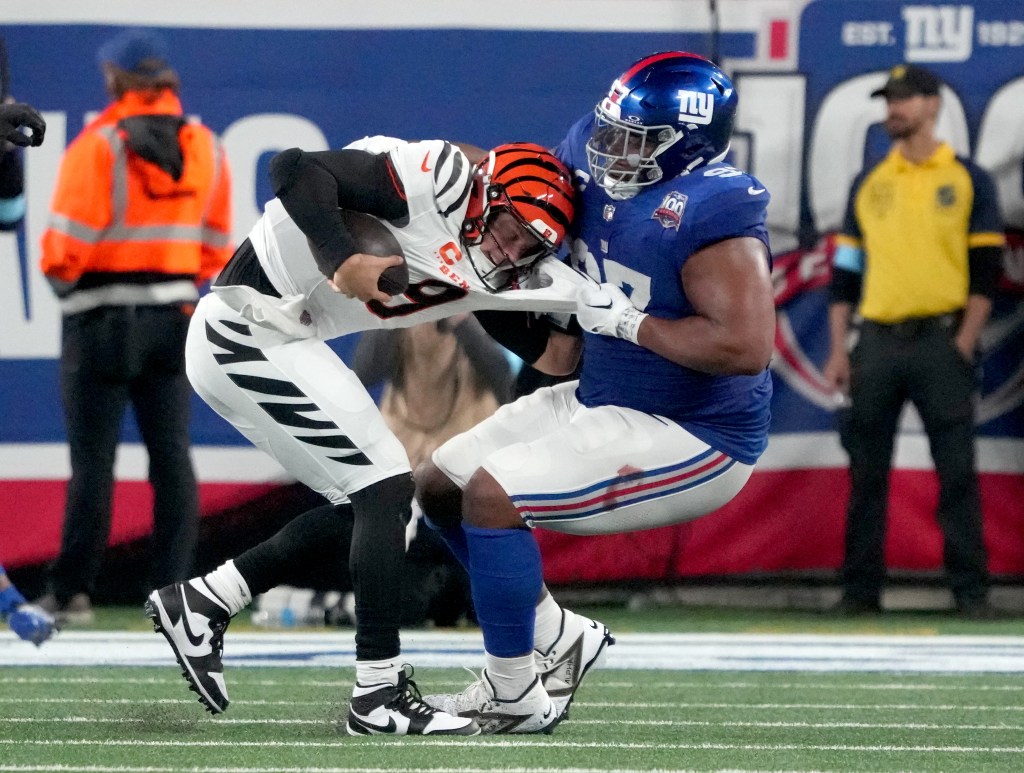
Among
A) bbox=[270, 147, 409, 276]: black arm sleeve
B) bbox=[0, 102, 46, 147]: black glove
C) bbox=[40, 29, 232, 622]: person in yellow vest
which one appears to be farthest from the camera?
bbox=[40, 29, 232, 622]: person in yellow vest

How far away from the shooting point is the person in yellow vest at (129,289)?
18.1 ft

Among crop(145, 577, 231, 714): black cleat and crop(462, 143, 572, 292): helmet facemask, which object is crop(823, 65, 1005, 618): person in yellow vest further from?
crop(145, 577, 231, 714): black cleat

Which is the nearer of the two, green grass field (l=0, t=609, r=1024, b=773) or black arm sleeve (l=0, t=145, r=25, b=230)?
green grass field (l=0, t=609, r=1024, b=773)

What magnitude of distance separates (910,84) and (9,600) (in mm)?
3592

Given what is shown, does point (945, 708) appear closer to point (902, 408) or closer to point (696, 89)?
point (696, 89)

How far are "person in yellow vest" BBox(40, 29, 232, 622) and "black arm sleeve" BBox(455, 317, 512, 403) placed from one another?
902mm

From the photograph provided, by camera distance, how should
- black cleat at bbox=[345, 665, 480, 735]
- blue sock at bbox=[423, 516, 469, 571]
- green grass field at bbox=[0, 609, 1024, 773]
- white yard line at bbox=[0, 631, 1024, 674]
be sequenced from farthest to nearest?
1. white yard line at bbox=[0, 631, 1024, 674]
2. blue sock at bbox=[423, 516, 469, 571]
3. black cleat at bbox=[345, 665, 480, 735]
4. green grass field at bbox=[0, 609, 1024, 773]

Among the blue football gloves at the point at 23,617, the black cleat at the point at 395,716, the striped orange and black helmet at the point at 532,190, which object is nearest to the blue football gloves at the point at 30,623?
the blue football gloves at the point at 23,617

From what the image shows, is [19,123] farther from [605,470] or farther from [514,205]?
[605,470]

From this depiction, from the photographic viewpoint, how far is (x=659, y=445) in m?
3.53

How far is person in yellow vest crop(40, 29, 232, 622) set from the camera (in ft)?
18.1

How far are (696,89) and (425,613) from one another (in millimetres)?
2678

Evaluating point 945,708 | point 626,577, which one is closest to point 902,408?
point 626,577

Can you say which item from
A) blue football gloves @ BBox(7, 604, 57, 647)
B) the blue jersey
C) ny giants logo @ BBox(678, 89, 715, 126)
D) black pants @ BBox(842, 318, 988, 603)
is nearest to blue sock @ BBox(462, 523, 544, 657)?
the blue jersey
